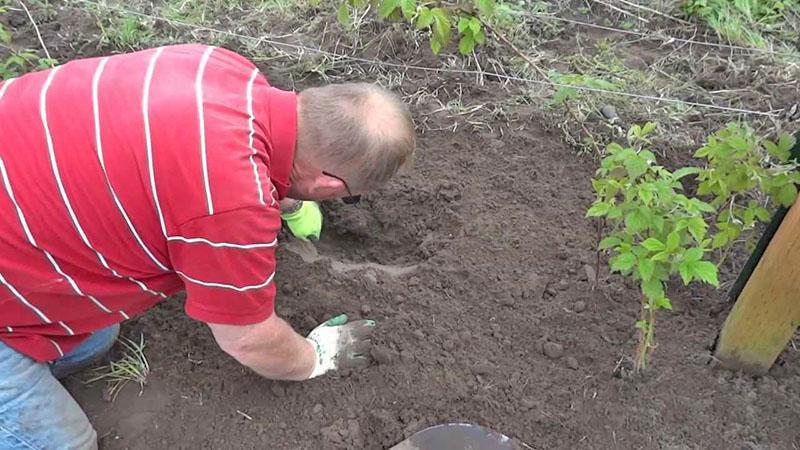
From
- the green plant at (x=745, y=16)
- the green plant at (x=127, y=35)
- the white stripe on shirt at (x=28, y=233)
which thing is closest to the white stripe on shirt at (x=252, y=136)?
the white stripe on shirt at (x=28, y=233)

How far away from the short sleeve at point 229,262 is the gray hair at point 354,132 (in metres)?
0.19

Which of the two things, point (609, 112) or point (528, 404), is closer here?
point (528, 404)

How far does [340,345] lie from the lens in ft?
7.50

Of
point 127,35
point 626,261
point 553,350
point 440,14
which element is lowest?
point 553,350

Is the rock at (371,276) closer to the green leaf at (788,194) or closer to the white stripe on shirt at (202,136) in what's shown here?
the white stripe on shirt at (202,136)

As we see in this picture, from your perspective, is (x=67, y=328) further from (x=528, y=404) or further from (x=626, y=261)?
(x=626, y=261)

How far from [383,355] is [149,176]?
97 centimetres

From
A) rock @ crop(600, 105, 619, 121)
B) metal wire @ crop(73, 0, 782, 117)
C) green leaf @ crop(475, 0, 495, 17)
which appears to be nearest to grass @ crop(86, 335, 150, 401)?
green leaf @ crop(475, 0, 495, 17)

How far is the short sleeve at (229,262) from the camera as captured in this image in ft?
5.27

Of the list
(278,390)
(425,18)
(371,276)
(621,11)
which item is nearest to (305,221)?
(371,276)

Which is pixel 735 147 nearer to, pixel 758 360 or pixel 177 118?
pixel 758 360

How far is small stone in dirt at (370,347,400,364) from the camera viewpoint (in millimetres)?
2301

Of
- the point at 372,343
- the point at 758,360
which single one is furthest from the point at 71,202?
the point at 758,360

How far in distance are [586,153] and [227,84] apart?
1.77 m
